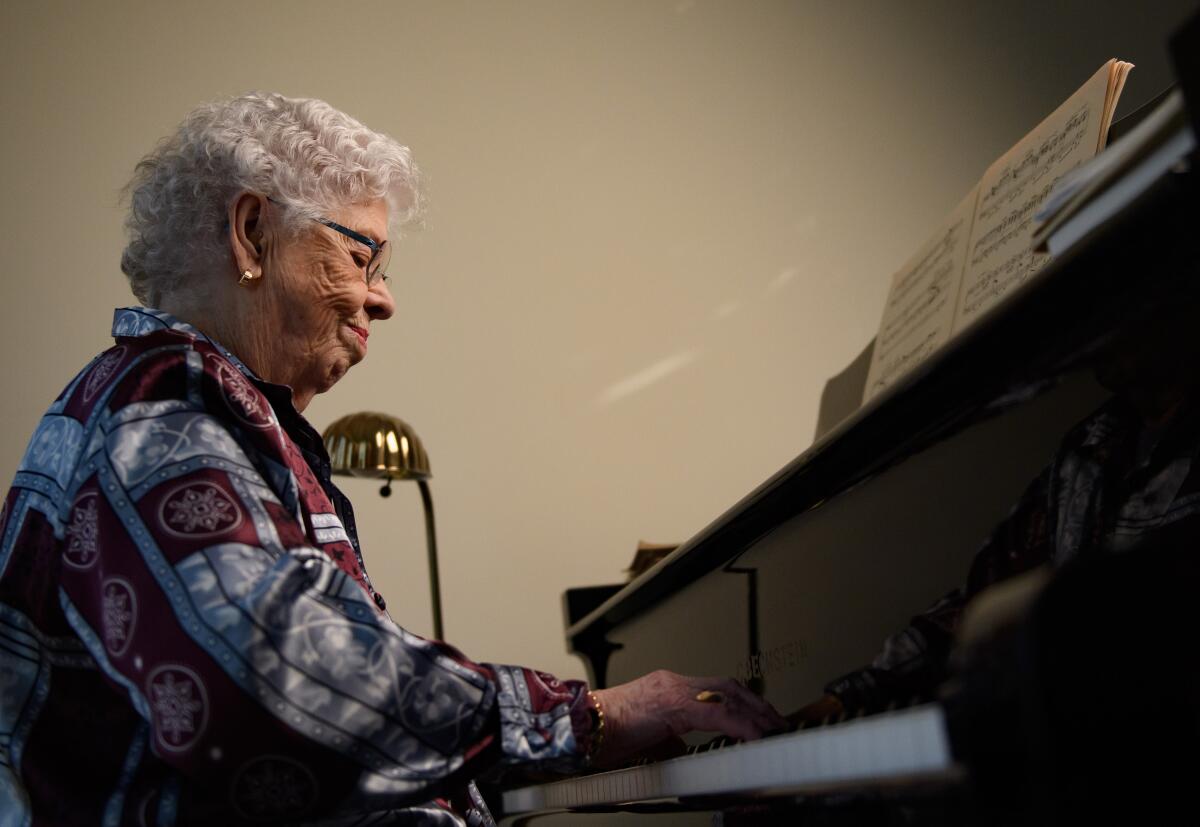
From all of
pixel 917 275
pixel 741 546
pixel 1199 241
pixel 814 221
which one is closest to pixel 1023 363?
pixel 1199 241

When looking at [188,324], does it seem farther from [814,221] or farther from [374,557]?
[814,221]

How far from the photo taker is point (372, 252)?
147 centimetres

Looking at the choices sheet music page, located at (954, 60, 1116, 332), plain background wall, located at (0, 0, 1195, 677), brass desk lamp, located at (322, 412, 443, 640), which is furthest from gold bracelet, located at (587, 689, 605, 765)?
plain background wall, located at (0, 0, 1195, 677)

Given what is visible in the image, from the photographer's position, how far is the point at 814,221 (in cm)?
354

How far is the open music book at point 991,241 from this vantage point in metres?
1.46

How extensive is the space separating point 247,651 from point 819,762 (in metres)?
0.48

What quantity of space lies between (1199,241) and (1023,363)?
6.6 inches

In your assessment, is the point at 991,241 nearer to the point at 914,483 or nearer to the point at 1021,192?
the point at 1021,192

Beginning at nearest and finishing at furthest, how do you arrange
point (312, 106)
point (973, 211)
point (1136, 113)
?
1. point (312, 106)
2. point (1136, 113)
3. point (973, 211)

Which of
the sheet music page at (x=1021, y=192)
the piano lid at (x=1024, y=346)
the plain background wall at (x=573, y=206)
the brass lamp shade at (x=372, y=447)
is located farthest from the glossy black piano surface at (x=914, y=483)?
the plain background wall at (x=573, y=206)

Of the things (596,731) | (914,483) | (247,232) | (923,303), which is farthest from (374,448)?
(914,483)

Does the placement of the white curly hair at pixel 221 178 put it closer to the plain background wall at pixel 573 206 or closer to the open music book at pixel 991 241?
the open music book at pixel 991 241

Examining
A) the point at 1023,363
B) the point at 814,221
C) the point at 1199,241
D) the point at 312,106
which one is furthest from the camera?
the point at 814,221

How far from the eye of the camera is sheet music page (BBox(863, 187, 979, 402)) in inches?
67.4
